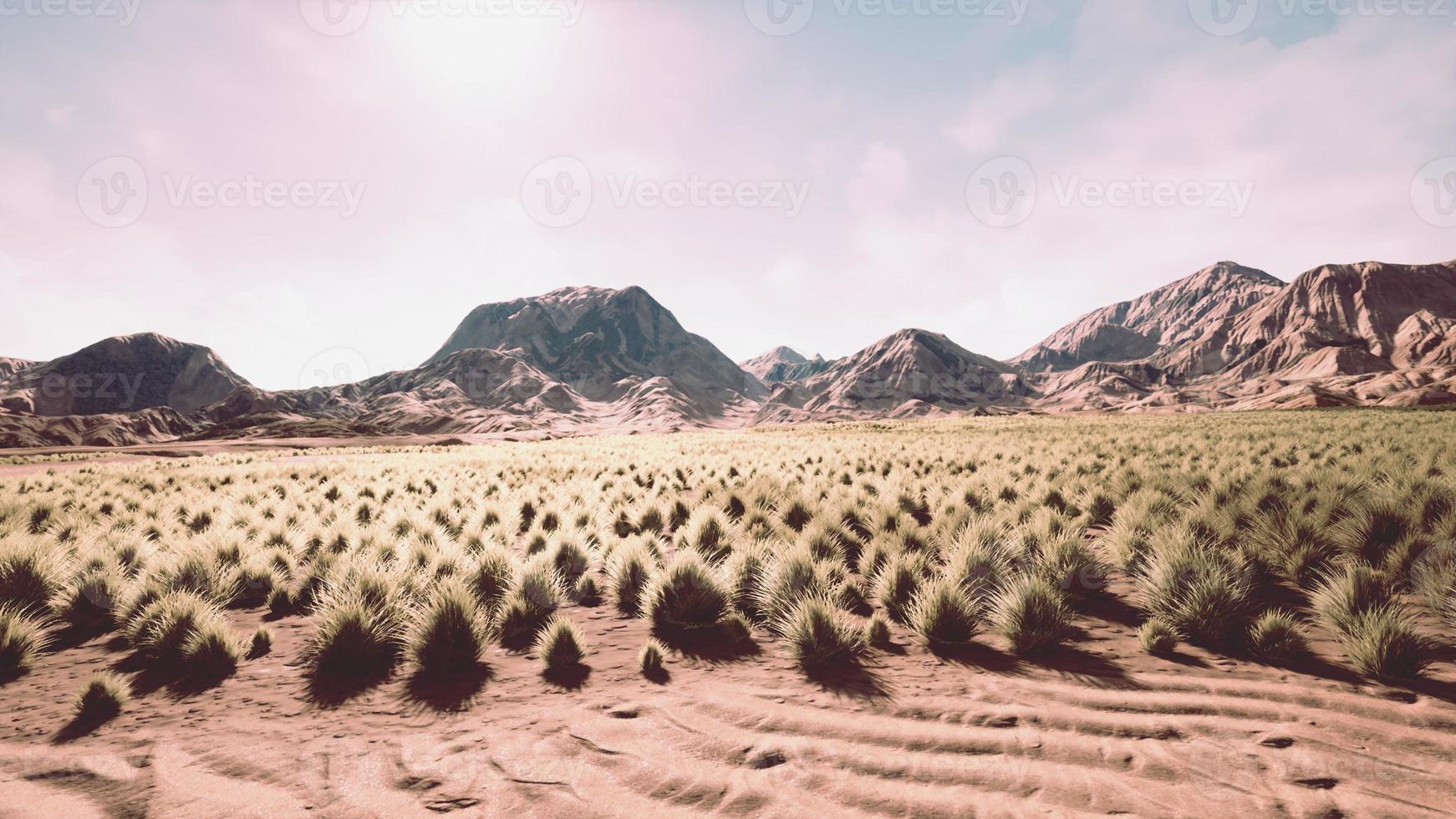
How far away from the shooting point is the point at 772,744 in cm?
336

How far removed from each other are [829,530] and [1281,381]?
766ft

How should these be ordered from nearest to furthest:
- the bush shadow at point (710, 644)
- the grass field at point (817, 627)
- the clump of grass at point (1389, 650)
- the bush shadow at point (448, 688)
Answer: the grass field at point (817, 627), the clump of grass at point (1389, 650), the bush shadow at point (448, 688), the bush shadow at point (710, 644)

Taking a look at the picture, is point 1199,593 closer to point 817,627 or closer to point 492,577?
point 817,627

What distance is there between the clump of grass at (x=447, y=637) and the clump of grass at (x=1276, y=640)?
6.22 meters

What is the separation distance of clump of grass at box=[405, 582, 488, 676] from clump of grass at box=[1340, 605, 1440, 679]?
21.6 ft

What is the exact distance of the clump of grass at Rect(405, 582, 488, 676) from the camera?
4438 mm

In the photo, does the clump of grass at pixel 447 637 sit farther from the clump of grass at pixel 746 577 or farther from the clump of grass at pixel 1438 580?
the clump of grass at pixel 1438 580

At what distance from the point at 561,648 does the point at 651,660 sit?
0.77 metres

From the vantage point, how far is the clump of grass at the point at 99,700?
12.2ft

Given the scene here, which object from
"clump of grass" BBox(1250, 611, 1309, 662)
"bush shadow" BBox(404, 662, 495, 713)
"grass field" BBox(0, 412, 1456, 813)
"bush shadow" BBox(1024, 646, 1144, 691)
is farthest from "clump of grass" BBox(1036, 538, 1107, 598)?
"bush shadow" BBox(404, 662, 495, 713)

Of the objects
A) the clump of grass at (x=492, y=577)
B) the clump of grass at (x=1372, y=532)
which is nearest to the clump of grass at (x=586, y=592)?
the clump of grass at (x=492, y=577)

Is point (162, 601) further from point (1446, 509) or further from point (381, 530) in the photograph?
point (1446, 509)

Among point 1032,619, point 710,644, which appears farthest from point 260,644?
point 1032,619

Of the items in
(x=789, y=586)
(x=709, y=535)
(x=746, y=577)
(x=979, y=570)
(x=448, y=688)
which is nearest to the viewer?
(x=448, y=688)
